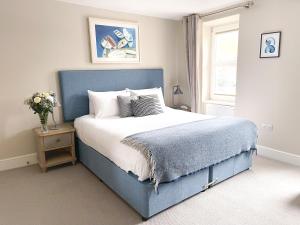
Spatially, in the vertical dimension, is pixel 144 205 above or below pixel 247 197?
above

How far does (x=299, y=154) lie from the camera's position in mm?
3041

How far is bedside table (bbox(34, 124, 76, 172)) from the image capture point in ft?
9.72

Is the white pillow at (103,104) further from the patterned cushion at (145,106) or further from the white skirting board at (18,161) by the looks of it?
the white skirting board at (18,161)

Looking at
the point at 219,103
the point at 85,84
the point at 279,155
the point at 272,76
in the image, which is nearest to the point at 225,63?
the point at 219,103

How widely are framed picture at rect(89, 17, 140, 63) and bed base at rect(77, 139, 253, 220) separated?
1547mm

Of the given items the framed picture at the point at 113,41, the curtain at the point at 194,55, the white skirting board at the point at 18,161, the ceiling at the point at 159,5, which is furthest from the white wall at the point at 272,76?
the white skirting board at the point at 18,161

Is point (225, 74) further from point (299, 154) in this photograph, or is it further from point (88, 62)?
point (88, 62)

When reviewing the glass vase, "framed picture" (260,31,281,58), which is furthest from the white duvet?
"framed picture" (260,31,281,58)

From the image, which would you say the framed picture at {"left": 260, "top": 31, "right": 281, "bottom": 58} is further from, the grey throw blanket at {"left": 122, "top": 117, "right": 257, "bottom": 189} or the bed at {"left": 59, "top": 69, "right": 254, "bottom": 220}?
the bed at {"left": 59, "top": 69, "right": 254, "bottom": 220}

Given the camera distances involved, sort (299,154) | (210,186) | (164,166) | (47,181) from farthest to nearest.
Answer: (299,154) < (47,181) < (210,186) < (164,166)

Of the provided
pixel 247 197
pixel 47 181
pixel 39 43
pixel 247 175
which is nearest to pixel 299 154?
pixel 247 175

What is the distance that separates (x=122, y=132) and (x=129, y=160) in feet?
1.34

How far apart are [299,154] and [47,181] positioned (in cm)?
331

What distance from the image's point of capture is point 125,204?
2.28 m
